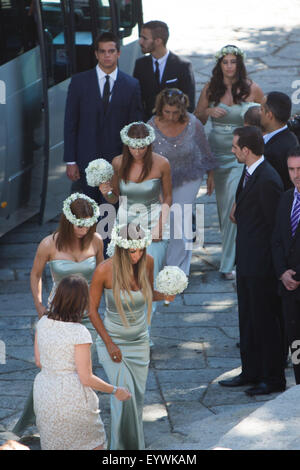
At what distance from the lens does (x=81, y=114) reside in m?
9.29

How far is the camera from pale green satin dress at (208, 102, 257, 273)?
9328 mm

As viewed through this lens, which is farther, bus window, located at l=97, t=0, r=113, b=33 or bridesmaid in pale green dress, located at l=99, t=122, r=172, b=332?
bus window, located at l=97, t=0, r=113, b=33

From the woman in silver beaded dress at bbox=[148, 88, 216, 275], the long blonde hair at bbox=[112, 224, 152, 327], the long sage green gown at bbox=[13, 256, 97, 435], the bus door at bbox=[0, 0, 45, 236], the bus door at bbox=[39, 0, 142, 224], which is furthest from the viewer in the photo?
the bus door at bbox=[39, 0, 142, 224]

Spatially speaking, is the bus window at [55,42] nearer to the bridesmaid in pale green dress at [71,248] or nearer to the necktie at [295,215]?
the bridesmaid in pale green dress at [71,248]

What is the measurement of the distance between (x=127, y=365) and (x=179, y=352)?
1.86 meters

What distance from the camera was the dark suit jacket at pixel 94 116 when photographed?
9.23 meters

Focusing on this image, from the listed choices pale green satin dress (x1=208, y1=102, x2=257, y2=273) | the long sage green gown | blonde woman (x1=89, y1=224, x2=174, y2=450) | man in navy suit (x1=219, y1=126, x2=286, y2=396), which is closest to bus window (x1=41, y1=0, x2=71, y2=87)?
pale green satin dress (x1=208, y1=102, x2=257, y2=273)

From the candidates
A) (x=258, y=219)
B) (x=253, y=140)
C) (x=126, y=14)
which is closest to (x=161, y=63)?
(x=126, y=14)

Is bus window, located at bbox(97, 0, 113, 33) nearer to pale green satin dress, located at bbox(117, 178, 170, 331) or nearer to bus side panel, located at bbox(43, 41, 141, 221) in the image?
bus side panel, located at bbox(43, 41, 141, 221)

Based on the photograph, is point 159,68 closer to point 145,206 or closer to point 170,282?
point 145,206

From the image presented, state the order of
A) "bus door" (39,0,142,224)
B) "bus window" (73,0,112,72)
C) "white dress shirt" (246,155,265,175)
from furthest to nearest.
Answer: "bus window" (73,0,112,72) → "bus door" (39,0,142,224) → "white dress shirt" (246,155,265,175)

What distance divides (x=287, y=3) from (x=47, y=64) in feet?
45.0

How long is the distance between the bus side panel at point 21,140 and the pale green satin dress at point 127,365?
3799 millimetres

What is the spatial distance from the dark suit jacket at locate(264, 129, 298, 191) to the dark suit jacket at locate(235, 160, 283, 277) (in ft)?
1.58
